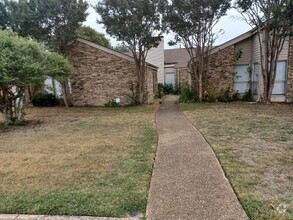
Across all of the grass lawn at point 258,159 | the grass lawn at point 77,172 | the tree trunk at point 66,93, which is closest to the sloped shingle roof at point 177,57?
the tree trunk at point 66,93

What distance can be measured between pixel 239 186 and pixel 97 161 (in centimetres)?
256

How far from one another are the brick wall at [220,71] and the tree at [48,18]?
27.0ft

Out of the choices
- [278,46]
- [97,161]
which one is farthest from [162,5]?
[97,161]

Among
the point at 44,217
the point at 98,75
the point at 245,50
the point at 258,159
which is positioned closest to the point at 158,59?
the point at 98,75

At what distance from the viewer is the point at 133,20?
12.6 meters

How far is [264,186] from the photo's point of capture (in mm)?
3389

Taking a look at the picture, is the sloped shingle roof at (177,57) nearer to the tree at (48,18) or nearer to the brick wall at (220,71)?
the brick wall at (220,71)

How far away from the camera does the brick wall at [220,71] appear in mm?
15078

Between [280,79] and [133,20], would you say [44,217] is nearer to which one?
[133,20]

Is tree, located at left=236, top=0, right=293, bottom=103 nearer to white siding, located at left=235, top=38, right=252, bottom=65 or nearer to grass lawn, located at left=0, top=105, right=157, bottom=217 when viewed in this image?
white siding, located at left=235, top=38, right=252, bottom=65

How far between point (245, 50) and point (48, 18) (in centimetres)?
1168

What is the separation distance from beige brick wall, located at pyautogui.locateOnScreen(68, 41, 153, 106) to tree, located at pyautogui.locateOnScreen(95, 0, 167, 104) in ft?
5.30

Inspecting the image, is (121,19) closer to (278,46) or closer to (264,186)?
(278,46)

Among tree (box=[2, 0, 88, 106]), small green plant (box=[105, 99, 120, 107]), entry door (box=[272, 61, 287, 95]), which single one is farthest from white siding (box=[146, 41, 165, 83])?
entry door (box=[272, 61, 287, 95])
